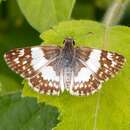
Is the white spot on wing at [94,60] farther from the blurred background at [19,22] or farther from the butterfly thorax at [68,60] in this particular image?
the blurred background at [19,22]

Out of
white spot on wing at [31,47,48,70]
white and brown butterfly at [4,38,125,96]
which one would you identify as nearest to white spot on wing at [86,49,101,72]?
white and brown butterfly at [4,38,125,96]

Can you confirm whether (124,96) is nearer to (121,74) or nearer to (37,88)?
(121,74)

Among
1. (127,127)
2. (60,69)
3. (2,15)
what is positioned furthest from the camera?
(2,15)

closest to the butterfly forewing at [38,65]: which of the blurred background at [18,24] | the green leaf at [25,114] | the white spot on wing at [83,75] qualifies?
the white spot on wing at [83,75]

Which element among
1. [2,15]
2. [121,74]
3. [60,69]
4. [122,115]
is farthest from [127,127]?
[2,15]

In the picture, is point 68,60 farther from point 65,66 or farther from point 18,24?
point 18,24

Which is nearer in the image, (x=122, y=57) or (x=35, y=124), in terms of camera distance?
(x=122, y=57)

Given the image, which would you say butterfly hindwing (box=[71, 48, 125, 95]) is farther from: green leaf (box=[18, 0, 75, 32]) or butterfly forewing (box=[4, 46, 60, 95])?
Result: green leaf (box=[18, 0, 75, 32])

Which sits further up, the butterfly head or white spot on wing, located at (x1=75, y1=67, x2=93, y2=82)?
the butterfly head
